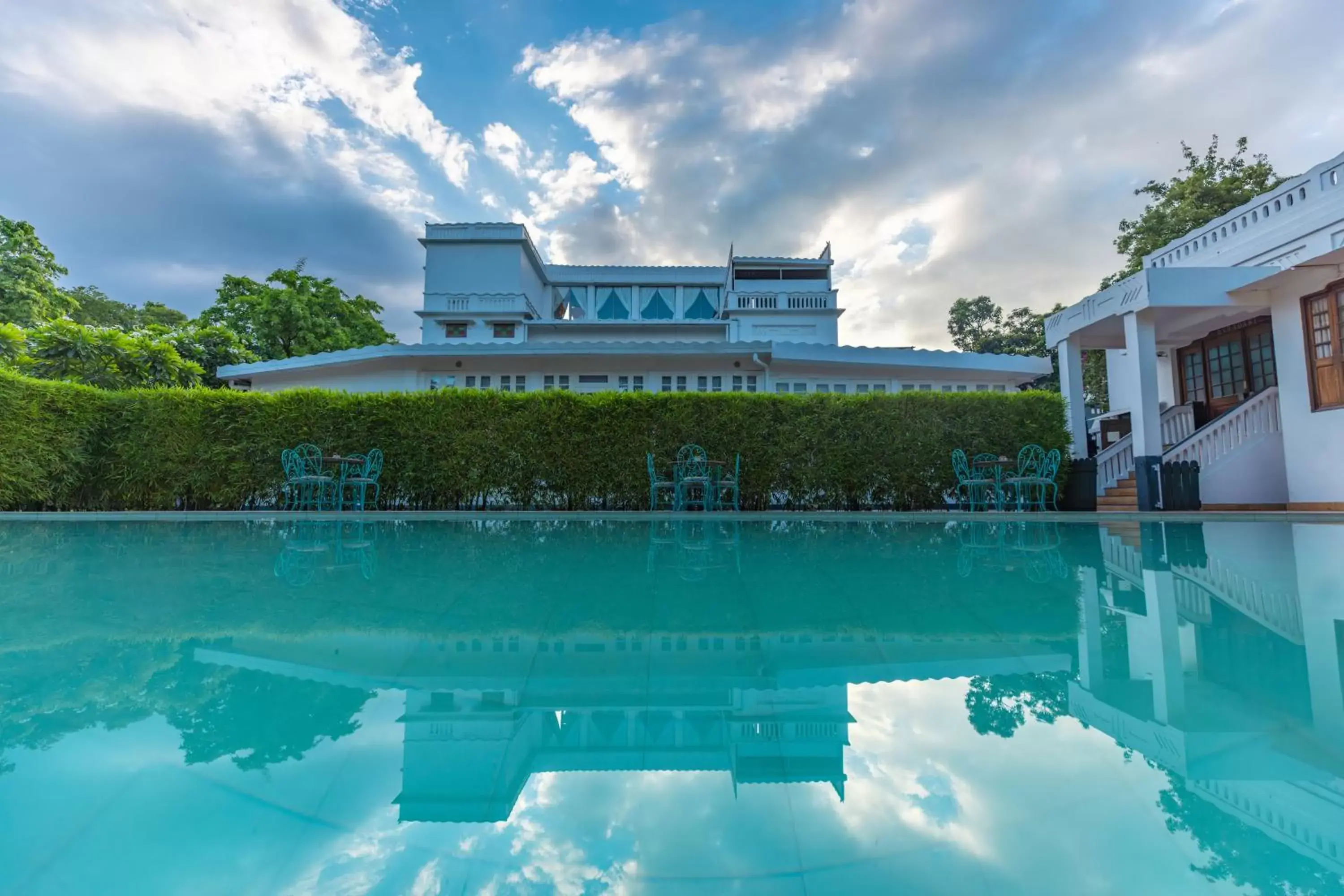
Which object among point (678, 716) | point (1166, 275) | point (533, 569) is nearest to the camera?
→ point (678, 716)

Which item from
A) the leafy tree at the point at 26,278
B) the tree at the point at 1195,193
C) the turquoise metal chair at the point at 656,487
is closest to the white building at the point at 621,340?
the turquoise metal chair at the point at 656,487

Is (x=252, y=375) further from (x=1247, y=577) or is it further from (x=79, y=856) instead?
(x=1247, y=577)

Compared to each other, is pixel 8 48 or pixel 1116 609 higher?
pixel 8 48

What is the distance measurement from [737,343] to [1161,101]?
10.0 m

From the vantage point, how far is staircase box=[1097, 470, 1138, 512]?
967 cm

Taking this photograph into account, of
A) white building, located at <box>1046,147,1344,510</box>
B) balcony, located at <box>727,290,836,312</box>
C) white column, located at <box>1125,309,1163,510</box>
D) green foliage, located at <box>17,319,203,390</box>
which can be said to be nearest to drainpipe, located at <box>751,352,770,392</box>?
white building, located at <box>1046,147,1344,510</box>

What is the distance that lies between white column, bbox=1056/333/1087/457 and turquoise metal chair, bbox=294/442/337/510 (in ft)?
40.0

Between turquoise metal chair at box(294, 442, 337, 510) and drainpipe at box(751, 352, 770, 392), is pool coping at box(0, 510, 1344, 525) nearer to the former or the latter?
turquoise metal chair at box(294, 442, 337, 510)

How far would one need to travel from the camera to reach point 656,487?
9102mm

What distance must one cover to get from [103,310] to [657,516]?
34912mm

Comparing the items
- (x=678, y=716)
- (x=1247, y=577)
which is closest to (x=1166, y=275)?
(x=1247, y=577)

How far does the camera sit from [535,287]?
25.7m

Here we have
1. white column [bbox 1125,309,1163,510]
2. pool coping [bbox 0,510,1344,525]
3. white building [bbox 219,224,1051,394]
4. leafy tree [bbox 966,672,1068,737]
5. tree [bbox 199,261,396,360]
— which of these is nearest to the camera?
leafy tree [bbox 966,672,1068,737]

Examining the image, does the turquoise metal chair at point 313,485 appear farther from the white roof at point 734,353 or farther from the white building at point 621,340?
the white roof at point 734,353
